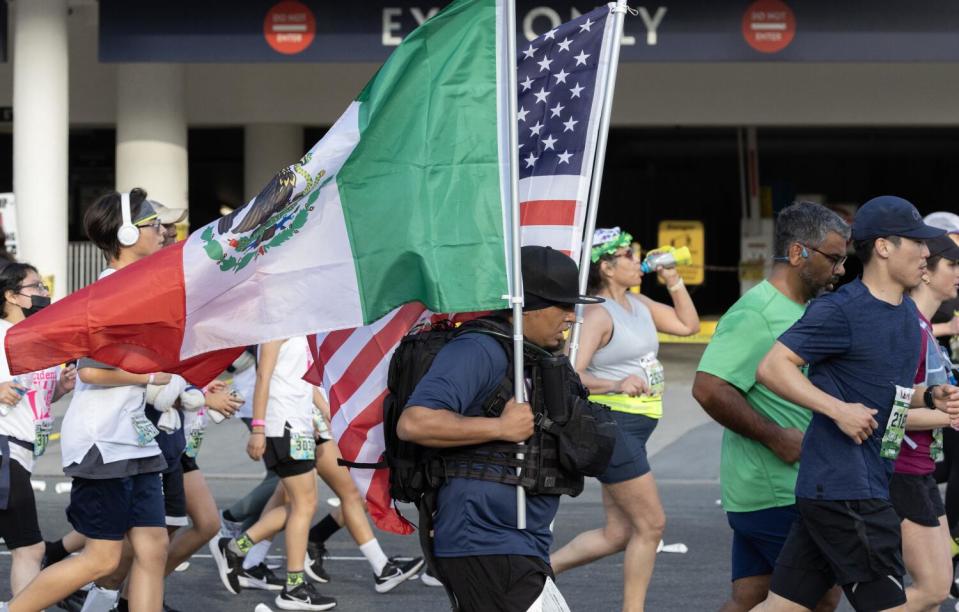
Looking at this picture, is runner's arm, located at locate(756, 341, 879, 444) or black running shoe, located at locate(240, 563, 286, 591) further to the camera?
black running shoe, located at locate(240, 563, 286, 591)

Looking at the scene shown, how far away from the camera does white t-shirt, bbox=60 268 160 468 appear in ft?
19.3

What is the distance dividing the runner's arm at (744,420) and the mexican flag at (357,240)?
4.26 ft

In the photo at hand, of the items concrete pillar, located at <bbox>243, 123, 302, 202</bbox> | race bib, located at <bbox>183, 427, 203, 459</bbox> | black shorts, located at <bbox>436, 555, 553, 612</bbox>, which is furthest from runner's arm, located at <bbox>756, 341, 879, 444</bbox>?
concrete pillar, located at <bbox>243, 123, 302, 202</bbox>

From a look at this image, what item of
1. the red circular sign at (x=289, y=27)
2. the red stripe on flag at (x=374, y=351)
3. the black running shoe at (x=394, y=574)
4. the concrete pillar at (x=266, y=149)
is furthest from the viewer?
the concrete pillar at (x=266, y=149)

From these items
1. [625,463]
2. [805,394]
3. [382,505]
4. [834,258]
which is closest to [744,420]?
[805,394]

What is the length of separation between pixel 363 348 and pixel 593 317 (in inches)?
102

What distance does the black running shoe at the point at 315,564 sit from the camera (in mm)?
8234

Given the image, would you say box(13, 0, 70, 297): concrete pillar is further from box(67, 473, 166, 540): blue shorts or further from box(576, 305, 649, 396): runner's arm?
box(67, 473, 166, 540): blue shorts

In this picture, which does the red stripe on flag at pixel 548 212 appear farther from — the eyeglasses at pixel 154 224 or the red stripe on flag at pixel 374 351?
the eyeglasses at pixel 154 224

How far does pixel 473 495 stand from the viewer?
14.2 feet

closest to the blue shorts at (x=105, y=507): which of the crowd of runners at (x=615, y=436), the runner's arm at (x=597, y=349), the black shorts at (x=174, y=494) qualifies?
the crowd of runners at (x=615, y=436)

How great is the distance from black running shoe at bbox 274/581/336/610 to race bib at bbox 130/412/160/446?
5.71 feet

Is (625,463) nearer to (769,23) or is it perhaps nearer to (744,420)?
(744,420)

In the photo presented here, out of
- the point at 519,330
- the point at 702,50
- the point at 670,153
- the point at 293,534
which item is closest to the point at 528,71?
the point at 519,330
